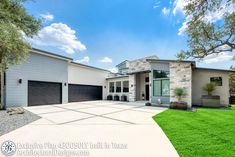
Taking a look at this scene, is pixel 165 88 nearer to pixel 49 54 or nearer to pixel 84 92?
pixel 84 92

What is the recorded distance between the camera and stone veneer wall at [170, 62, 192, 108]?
1225 cm

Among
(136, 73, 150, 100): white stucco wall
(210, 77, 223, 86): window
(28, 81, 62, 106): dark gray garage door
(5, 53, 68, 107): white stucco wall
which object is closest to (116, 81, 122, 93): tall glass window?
(136, 73, 150, 100): white stucco wall

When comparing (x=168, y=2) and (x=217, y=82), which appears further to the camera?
(x=217, y=82)

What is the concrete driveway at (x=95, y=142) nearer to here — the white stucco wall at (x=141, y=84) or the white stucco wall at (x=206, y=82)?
the white stucco wall at (x=206, y=82)

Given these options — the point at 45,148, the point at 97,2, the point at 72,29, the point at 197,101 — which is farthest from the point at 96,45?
the point at 45,148

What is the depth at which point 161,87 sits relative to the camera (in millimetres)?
14117

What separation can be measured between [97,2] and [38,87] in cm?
985

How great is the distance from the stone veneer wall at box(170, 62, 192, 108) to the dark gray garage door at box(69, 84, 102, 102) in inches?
446

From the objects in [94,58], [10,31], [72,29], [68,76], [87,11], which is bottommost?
[68,76]

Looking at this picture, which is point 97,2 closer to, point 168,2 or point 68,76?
point 168,2

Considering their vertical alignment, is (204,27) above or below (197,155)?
above

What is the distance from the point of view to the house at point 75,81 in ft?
40.1

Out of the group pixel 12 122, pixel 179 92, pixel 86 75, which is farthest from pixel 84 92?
Answer: pixel 12 122

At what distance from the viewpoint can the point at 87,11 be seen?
1298 cm
